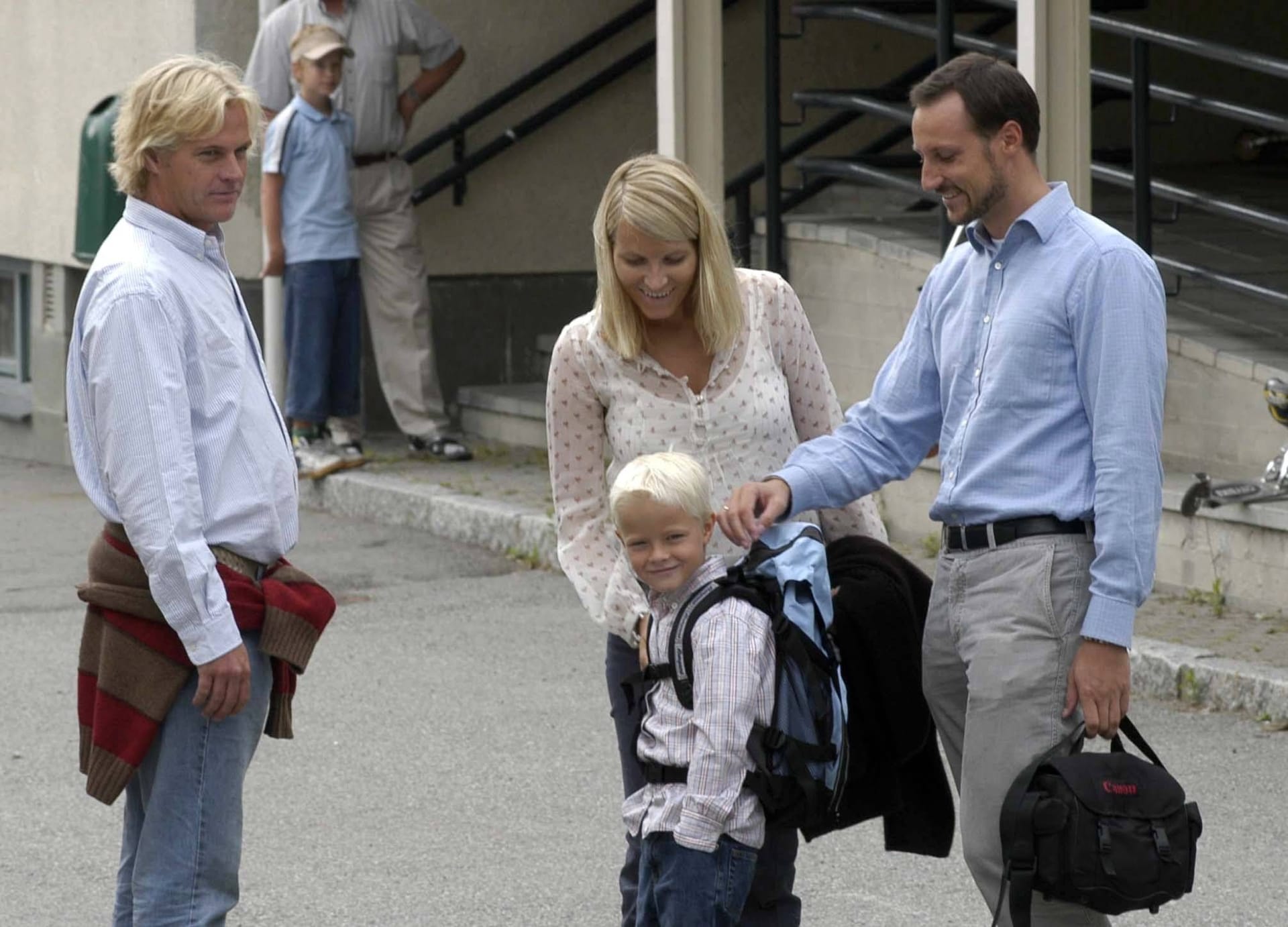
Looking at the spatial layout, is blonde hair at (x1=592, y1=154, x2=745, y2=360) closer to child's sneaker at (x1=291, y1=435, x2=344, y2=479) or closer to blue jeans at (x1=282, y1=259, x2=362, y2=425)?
blue jeans at (x1=282, y1=259, x2=362, y2=425)

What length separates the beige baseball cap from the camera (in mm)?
9672

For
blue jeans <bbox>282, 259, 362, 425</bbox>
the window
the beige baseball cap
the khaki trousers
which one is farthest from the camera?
the window

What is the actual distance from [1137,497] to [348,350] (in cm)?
718

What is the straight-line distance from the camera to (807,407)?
4090 millimetres

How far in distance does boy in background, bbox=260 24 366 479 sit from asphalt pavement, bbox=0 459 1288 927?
78.2 inches

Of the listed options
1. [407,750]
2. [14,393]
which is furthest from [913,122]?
[14,393]

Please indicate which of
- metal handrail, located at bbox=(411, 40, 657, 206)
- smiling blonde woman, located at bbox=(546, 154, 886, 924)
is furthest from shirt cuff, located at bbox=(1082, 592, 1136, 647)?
metal handrail, located at bbox=(411, 40, 657, 206)

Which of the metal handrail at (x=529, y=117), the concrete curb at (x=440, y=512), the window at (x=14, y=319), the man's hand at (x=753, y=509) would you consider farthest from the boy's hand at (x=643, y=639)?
the window at (x=14, y=319)

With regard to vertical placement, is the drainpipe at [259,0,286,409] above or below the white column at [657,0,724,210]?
below

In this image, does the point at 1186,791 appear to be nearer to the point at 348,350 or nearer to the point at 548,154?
the point at 348,350

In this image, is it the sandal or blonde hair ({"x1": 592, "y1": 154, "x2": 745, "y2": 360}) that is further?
the sandal

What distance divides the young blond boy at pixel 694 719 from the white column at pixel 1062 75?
13.7 ft

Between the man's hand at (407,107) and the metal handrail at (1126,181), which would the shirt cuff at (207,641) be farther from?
the man's hand at (407,107)

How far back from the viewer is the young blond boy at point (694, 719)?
3.52 m
